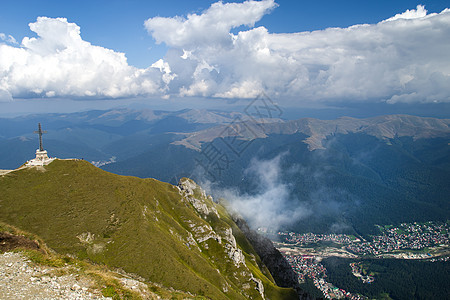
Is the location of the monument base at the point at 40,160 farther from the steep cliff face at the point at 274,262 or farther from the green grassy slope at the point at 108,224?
the steep cliff face at the point at 274,262

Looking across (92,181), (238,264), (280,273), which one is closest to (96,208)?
(92,181)

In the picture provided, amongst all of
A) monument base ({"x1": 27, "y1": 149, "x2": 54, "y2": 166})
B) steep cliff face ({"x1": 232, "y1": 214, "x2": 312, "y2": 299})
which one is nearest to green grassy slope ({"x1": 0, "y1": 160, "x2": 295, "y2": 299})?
monument base ({"x1": 27, "y1": 149, "x2": 54, "y2": 166})

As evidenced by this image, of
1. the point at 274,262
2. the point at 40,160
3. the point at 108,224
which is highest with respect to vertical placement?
the point at 40,160

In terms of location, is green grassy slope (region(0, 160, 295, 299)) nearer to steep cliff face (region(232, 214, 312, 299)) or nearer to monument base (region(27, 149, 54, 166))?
Answer: monument base (region(27, 149, 54, 166))

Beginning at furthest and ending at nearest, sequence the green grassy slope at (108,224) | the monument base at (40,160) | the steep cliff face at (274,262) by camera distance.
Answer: the steep cliff face at (274,262) → the monument base at (40,160) → the green grassy slope at (108,224)

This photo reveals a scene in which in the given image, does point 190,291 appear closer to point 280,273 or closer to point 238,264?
point 238,264

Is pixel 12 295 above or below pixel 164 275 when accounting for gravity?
above

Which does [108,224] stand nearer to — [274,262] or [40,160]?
[40,160]

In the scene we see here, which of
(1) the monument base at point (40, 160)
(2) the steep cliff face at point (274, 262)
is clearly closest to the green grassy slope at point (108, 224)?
(1) the monument base at point (40, 160)

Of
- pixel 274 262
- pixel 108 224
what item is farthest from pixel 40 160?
pixel 274 262
